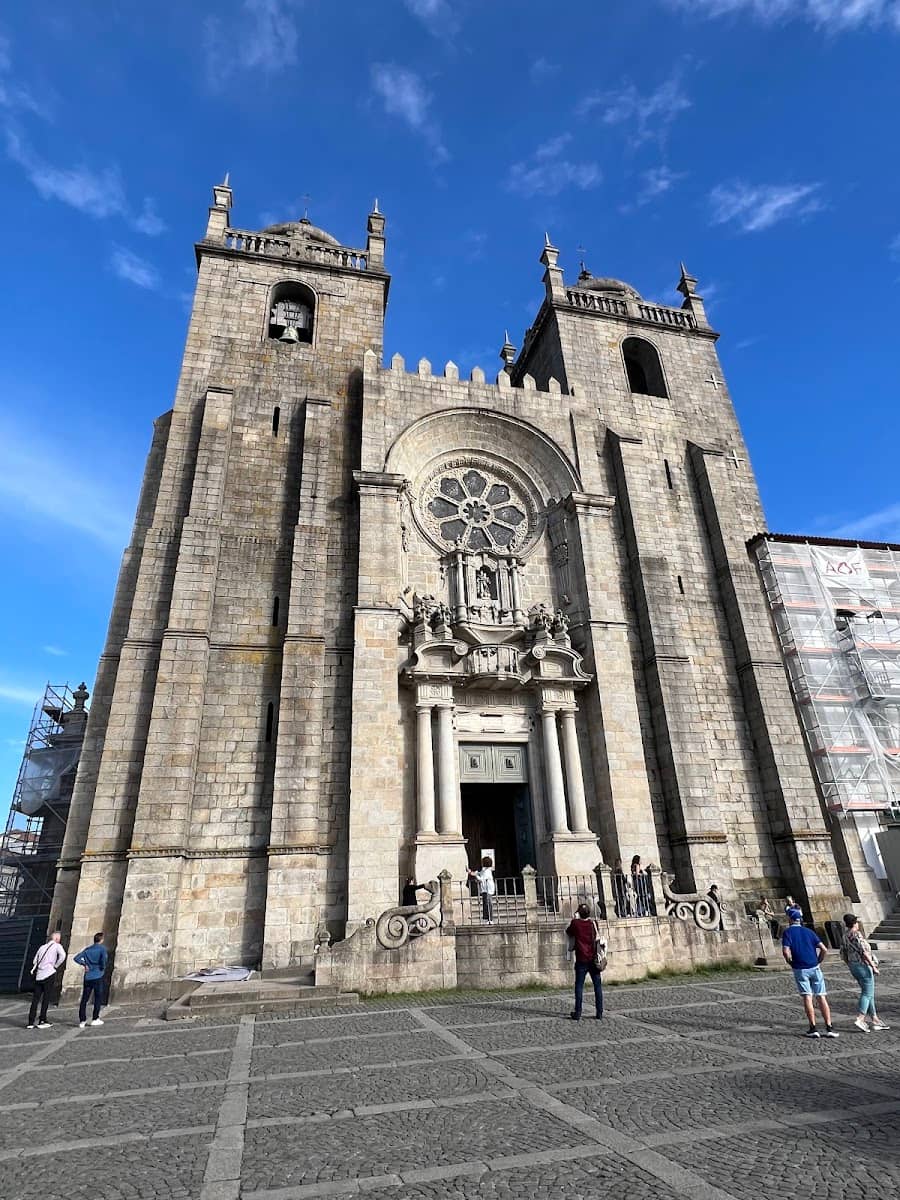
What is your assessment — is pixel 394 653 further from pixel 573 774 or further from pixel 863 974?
pixel 863 974

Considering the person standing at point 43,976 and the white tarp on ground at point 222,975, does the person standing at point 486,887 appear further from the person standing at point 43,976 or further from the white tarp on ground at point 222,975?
the person standing at point 43,976

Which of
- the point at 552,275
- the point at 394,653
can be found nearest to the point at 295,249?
the point at 552,275

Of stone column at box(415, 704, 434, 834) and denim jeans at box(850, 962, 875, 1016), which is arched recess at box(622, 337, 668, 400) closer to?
stone column at box(415, 704, 434, 834)

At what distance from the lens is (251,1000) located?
34.7 ft

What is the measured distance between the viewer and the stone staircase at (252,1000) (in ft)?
33.7

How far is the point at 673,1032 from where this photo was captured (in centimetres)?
781

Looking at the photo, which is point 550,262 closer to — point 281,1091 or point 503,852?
point 503,852

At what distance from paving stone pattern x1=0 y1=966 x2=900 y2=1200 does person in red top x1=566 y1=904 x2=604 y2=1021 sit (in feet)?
0.87

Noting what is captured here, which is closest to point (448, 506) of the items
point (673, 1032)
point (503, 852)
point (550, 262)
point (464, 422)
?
point (464, 422)

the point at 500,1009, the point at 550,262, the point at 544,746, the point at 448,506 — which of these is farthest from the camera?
the point at 550,262

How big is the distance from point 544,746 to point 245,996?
8.89 metres

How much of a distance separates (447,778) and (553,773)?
277 centimetres

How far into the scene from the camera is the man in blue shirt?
748 cm

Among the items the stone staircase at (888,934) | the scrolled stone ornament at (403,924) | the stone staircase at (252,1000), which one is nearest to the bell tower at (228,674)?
the stone staircase at (252,1000)
